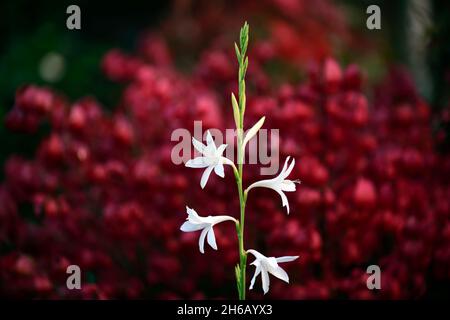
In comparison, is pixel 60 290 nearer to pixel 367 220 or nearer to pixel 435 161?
pixel 367 220

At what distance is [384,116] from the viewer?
7.63 feet

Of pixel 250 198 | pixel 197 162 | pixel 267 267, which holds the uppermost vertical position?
pixel 197 162

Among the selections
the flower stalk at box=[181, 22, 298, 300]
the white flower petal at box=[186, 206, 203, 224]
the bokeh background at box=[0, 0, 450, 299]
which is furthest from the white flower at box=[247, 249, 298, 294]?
the bokeh background at box=[0, 0, 450, 299]

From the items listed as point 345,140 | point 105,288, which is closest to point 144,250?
point 105,288
